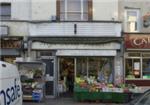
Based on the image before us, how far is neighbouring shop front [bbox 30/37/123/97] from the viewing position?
23656 millimetres

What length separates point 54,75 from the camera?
23.8 m

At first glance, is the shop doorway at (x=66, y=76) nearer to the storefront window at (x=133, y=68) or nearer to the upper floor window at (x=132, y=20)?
the storefront window at (x=133, y=68)

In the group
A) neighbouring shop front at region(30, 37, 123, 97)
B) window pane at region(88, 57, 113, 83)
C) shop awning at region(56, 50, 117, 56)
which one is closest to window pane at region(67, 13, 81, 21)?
neighbouring shop front at region(30, 37, 123, 97)

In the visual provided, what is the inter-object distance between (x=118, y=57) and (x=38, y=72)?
186 inches

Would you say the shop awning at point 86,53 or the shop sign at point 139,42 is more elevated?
the shop sign at point 139,42

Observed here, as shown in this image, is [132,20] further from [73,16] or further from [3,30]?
[3,30]

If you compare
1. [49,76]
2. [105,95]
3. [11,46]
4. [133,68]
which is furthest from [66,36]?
[133,68]

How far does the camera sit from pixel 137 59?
965 inches

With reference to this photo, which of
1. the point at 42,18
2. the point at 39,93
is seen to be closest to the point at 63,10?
the point at 42,18

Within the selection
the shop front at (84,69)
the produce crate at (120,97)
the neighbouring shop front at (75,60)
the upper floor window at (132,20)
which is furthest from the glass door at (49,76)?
the upper floor window at (132,20)

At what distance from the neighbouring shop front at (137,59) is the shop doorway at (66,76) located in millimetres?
3080

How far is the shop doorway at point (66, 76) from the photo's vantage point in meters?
24.3

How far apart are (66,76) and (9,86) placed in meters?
16.2

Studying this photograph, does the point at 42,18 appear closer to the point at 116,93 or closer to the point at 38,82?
the point at 38,82
